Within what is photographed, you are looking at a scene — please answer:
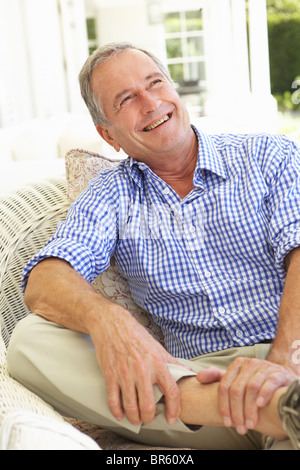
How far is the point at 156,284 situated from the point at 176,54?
1351 centimetres

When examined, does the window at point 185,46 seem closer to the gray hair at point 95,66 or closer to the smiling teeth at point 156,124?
the gray hair at point 95,66

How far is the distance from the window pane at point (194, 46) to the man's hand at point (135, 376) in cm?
1360

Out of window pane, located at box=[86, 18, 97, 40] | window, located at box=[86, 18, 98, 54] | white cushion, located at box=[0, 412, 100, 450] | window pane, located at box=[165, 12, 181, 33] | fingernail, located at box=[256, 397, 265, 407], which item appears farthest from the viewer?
window pane, located at box=[86, 18, 97, 40]

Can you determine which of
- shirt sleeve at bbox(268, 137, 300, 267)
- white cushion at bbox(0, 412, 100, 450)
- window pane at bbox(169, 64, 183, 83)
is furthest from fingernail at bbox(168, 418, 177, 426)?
window pane at bbox(169, 64, 183, 83)

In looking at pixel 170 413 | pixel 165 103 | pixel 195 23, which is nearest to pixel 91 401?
pixel 170 413

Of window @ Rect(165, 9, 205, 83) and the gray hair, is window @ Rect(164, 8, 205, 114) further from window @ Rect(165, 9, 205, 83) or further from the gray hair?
the gray hair

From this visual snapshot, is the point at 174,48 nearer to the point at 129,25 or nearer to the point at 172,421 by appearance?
the point at 129,25

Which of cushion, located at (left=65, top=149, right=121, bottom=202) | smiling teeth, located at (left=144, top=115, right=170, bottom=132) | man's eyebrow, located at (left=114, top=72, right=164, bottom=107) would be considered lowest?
cushion, located at (left=65, top=149, right=121, bottom=202)

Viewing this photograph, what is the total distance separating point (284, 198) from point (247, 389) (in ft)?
2.08

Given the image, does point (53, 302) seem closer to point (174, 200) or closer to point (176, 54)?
point (174, 200)

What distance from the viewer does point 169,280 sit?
1657 mm

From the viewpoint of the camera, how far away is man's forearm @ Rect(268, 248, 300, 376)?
1320mm

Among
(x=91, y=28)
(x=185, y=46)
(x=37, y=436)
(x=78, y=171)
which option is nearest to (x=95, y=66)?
(x=78, y=171)
